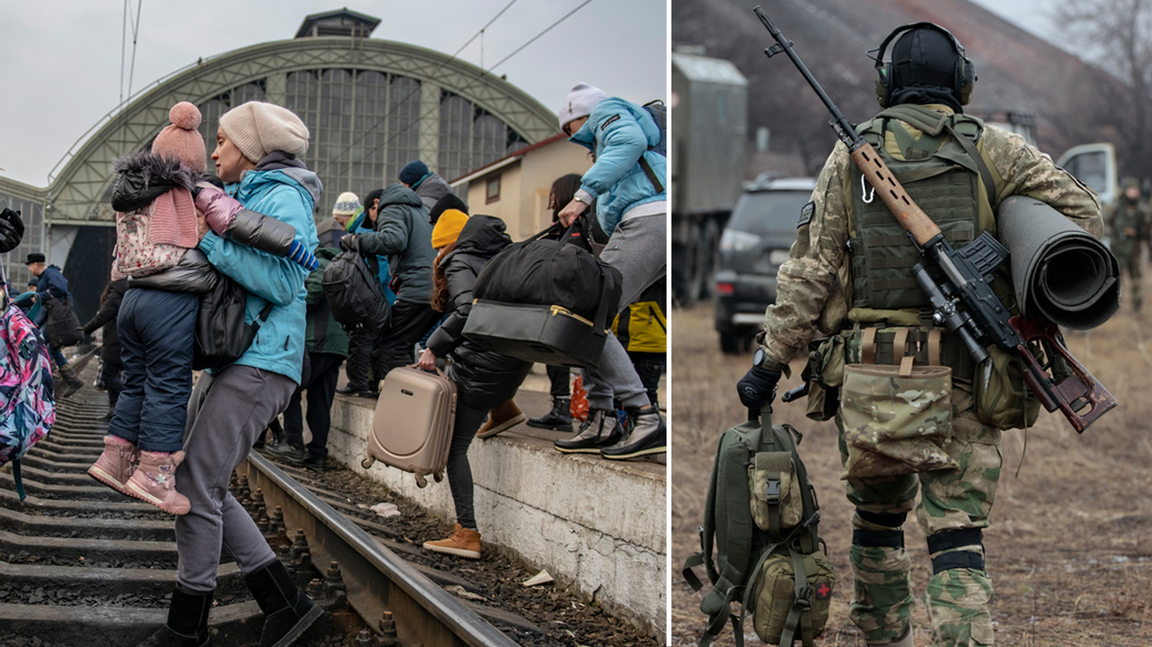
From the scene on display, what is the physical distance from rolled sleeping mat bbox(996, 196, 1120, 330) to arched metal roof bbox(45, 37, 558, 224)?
114 inches

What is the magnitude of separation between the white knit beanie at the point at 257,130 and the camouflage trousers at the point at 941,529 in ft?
7.08

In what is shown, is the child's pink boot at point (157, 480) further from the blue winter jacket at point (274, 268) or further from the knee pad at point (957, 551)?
the knee pad at point (957, 551)

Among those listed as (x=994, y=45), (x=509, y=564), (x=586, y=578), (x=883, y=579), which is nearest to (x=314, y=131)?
(x=509, y=564)

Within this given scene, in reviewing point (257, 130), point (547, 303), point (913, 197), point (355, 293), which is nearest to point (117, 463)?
point (257, 130)

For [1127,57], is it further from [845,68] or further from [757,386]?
[757,386]

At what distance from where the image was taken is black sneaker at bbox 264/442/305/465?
26.6 ft

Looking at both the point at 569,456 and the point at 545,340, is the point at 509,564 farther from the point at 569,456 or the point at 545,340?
the point at 545,340

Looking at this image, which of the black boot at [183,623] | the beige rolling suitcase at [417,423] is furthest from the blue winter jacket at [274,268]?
the beige rolling suitcase at [417,423]

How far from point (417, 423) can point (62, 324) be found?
7.64 ft

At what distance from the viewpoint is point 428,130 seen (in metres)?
7.11

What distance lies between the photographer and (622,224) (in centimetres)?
510

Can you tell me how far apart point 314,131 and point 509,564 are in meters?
2.66

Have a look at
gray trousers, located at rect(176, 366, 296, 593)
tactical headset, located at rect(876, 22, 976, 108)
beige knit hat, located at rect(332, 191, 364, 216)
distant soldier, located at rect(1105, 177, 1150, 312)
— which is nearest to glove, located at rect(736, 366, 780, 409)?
tactical headset, located at rect(876, 22, 976, 108)

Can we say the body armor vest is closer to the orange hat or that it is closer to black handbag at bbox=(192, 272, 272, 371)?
black handbag at bbox=(192, 272, 272, 371)
